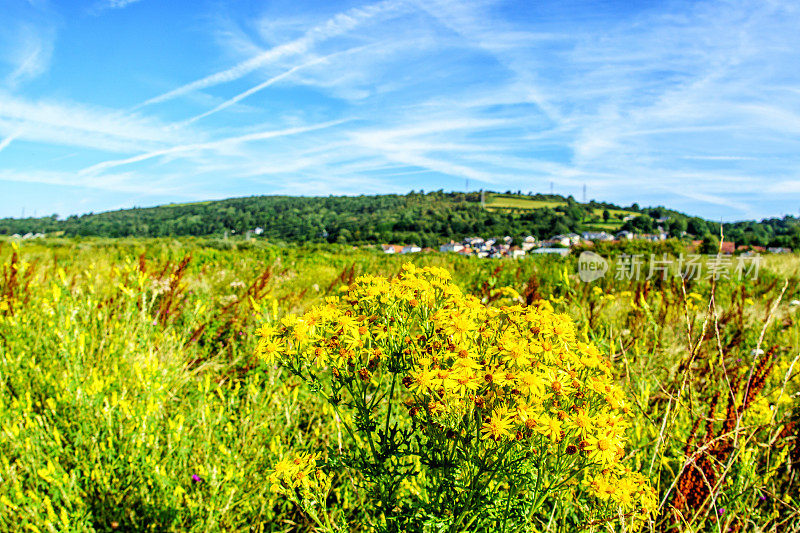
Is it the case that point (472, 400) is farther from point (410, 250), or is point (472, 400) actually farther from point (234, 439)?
point (410, 250)

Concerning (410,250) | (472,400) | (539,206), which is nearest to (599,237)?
(410,250)

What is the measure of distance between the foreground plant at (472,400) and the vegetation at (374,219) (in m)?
39.3

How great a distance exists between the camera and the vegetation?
52972mm

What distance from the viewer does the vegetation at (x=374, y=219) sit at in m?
53.0

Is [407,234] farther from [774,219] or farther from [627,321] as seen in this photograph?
[627,321]

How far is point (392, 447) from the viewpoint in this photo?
1.30 meters

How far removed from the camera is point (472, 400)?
1.16m

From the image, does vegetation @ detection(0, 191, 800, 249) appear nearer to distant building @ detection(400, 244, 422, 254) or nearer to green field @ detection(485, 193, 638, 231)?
green field @ detection(485, 193, 638, 231)

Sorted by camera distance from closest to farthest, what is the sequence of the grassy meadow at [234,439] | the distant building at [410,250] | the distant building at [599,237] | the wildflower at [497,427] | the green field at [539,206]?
the wildflower at [497,427] → the grassy meadow at [234,439] → the distant building at [599,237] → the distant building at [410,250] → the green field at [539,206]

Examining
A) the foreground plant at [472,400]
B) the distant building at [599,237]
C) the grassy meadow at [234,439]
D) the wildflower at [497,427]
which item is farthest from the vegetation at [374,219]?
the wildflower at [497,427]

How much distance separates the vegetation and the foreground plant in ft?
129

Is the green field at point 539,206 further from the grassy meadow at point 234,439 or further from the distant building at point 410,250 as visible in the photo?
the grassy meadow at point 234,439

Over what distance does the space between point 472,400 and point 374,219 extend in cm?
6906

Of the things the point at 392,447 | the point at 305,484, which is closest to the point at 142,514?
the point at 305,484
